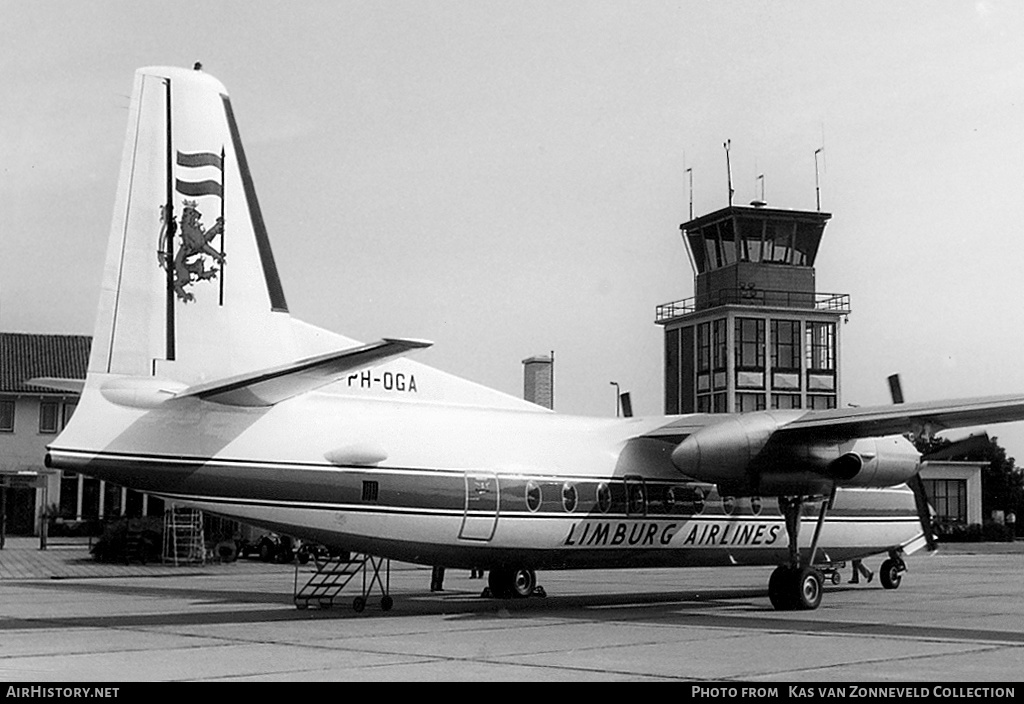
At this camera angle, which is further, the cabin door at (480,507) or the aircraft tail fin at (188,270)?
the cabin door at (480,507)

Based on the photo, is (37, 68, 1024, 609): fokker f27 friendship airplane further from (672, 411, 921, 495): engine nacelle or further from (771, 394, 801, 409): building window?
(771, 394, 801, 409): building window

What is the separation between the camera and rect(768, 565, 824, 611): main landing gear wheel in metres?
18.4

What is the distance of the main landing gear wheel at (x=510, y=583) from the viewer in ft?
64.8

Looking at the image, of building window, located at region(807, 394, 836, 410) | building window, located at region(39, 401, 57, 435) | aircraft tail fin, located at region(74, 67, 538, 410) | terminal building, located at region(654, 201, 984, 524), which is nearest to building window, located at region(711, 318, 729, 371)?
terminal building, located at region(654, 201, 984, 524)

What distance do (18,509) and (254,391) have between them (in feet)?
136

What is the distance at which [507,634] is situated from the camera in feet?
46.6

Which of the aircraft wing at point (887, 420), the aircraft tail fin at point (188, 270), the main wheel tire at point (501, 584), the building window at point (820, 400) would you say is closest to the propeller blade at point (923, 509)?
the aircraft wing at point (887, 420)

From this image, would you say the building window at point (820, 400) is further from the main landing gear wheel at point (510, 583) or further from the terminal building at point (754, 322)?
the main landing gear wheel at point (510, 583)

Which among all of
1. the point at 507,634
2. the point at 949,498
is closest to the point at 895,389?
the point at 507,634

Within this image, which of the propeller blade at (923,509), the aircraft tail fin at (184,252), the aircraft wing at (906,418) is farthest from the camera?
the propeller blade at (923,509)

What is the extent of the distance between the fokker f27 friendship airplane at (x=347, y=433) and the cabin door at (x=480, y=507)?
0.09 ft

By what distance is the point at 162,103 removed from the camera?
1471 centimetres

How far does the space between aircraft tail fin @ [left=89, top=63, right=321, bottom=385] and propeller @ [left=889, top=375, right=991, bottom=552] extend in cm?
1004

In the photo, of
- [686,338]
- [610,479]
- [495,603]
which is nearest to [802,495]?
[610,479]
